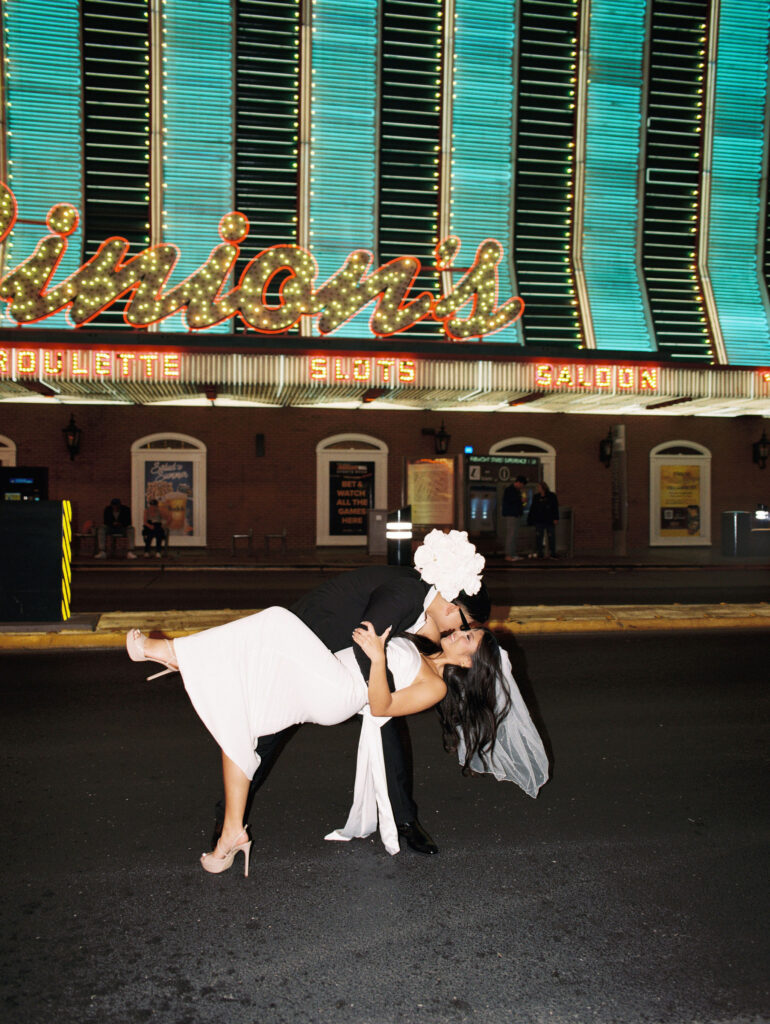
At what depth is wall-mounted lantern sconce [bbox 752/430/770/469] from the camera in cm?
2288

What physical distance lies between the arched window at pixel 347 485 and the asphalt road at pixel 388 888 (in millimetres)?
15320

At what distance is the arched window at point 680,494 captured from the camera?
22.8m

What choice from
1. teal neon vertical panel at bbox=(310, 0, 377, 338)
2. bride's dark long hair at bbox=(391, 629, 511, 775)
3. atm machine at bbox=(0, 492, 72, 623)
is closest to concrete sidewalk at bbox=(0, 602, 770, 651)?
atm machine at bbox=(0, 492, 72, 623)

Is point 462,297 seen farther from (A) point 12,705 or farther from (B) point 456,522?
(A) point 12,705

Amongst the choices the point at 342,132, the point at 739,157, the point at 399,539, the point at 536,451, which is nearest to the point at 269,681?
the point at 399,539

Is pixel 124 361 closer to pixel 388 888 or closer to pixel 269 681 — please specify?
pixel 269 681

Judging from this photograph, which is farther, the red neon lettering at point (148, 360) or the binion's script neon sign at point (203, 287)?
the red neon lettering at point (148, 360)

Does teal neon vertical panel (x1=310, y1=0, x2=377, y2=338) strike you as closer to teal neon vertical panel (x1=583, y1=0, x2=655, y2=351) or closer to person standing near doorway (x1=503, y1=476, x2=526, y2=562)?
teal neon vertical panel (x1=583, y1=0, x2=655, y2=351)

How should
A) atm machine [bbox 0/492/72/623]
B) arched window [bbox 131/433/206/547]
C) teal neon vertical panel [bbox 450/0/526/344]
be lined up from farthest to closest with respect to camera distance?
teal neon vertical panel [bbox 450/0/526/344], arched window [bbox 131/433/206/547], atm machine [bbox 0/492/72/623]

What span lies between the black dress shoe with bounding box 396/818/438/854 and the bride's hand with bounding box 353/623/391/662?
1.06 meters

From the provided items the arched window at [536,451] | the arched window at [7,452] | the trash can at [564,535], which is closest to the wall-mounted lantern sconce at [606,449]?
the arched window at [536,451]

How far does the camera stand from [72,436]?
19797mm

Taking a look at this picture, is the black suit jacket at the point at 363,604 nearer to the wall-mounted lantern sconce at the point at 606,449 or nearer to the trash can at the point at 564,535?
the trash can at the point at 564,535

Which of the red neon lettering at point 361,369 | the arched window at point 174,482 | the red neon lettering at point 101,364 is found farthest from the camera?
the arched window at point 174,482
